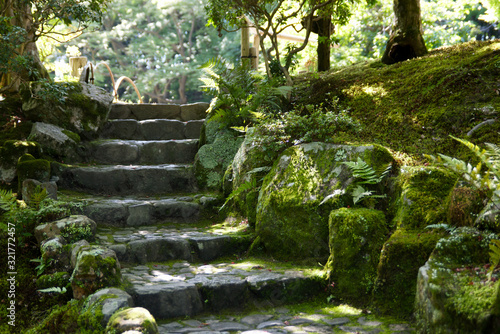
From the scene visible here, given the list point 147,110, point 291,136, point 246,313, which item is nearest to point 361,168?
point 291,136

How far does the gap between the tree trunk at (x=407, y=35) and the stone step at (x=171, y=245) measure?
455 centimetres

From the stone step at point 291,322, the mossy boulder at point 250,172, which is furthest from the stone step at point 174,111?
the stone step at point 291,322

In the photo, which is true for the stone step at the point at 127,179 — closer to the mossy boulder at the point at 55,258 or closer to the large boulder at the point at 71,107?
the large boulder at the point at 71,107

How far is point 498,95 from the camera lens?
505cm

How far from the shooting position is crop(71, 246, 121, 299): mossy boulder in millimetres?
3629

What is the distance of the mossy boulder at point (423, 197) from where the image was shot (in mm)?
3684

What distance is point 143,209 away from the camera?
19.2 feet

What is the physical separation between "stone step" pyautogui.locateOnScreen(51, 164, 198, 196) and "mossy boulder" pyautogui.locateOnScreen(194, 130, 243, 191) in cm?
20

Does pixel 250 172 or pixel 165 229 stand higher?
pixel 250 172

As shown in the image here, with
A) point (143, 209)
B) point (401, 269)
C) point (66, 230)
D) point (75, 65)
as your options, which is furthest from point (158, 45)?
point (401, 269)

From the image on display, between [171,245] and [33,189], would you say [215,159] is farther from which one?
[33,189]

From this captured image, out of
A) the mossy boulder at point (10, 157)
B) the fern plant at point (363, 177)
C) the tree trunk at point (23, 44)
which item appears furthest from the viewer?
the tree trunk at point (23, 44)

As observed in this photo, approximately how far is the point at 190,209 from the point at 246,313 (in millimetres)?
2500

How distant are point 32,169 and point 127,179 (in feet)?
4.82
